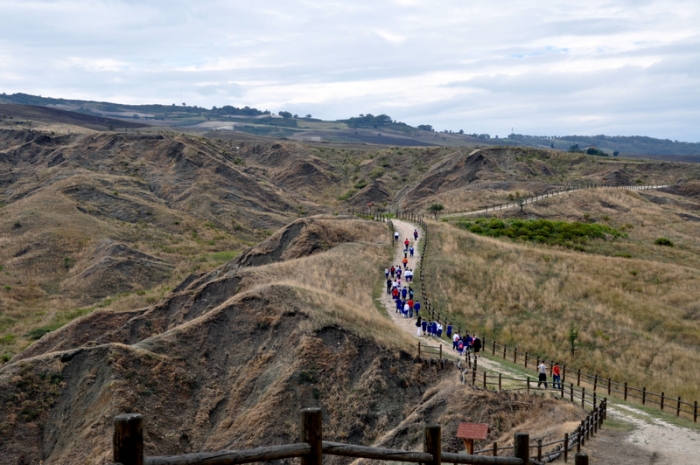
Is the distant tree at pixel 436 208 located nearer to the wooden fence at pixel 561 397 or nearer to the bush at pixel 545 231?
the bush at pixel 545 231

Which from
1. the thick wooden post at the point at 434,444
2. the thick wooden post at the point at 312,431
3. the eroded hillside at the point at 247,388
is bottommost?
the eroded hillside at the point at 247,388

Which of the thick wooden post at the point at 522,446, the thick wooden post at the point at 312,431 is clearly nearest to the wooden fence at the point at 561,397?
the thick wooden post at the point at 522,446

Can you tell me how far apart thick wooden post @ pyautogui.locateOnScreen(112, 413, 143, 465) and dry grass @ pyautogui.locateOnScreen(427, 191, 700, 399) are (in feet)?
111

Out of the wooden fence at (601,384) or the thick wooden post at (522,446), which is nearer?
the thick wooden post at (522,446)

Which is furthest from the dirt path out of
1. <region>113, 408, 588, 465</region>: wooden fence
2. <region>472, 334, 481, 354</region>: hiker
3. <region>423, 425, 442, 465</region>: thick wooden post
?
<region>423, 425, 442, 465</region>: thick wooden post

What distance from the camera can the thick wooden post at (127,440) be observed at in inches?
233

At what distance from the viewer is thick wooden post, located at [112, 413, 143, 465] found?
5.93 m

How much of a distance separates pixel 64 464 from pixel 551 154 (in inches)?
4685

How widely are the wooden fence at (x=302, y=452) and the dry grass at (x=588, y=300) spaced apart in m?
30.6

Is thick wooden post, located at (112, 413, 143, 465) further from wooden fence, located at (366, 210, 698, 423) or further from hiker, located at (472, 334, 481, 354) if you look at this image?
hiker, located at (472, 334, 481, 354)

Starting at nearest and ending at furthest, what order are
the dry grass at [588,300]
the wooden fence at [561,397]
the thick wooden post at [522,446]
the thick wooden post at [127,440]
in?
the thick wooden post at [127,440]
the thick wooden post at [522,446]
the wooden fence at [561,397]
the dry grass at [588,300]

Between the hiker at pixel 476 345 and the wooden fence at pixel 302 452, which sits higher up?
the wooden fence at pixel 302 452

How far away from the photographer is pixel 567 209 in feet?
282

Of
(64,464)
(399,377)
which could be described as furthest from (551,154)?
(64,464)
